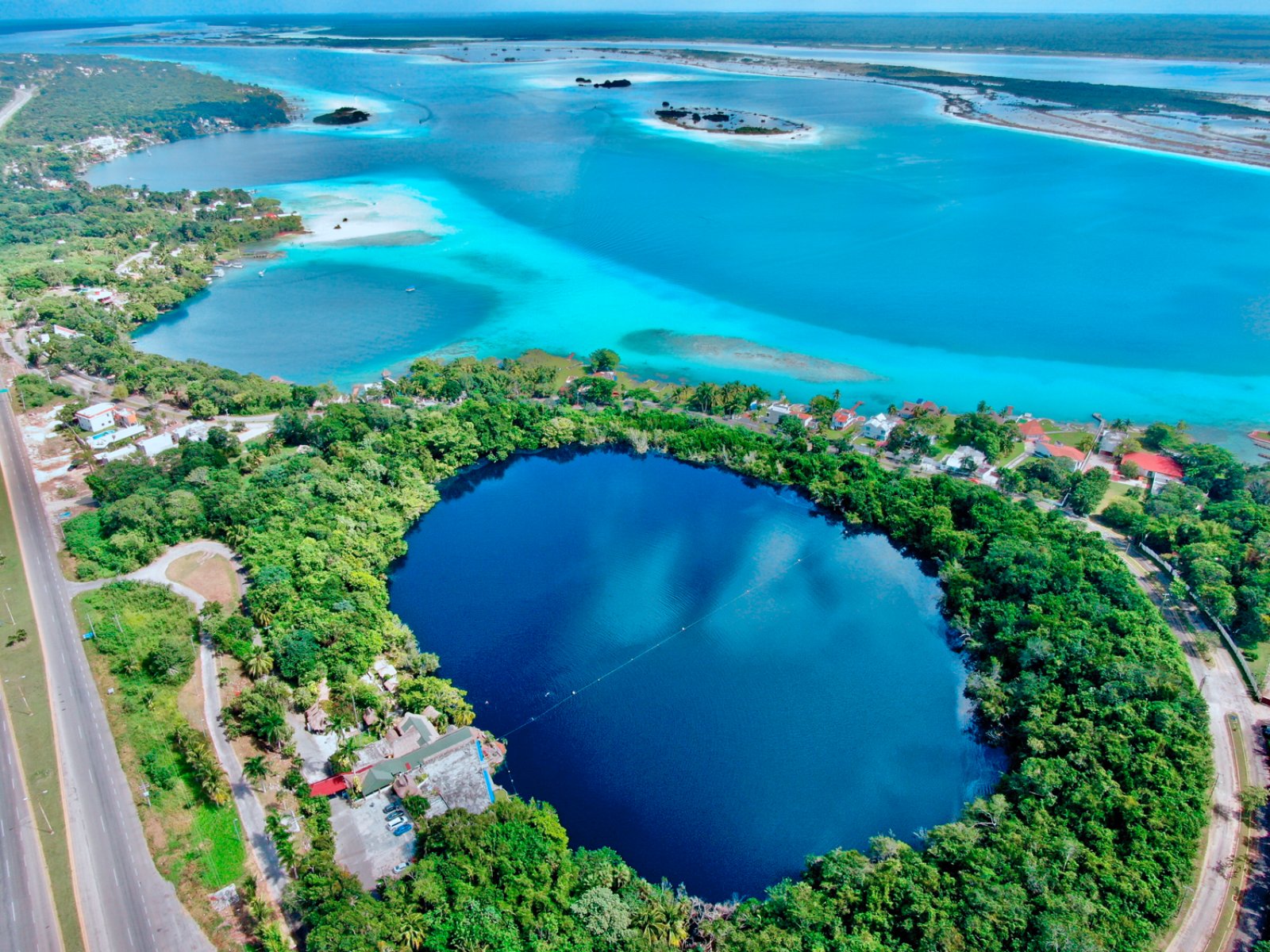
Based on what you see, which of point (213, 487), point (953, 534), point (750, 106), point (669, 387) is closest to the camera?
point (953, 534)

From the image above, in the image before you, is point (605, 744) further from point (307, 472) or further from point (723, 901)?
point (307, 472)

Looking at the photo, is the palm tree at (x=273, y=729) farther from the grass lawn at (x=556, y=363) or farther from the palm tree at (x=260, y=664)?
the grass lawn at (x=556, y=363)

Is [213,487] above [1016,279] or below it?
below

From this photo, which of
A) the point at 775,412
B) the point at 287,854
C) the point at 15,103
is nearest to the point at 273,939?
the point at 287,854

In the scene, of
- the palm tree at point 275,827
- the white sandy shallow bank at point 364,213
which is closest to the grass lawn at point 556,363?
the white sandy shallow bank at point 364,213

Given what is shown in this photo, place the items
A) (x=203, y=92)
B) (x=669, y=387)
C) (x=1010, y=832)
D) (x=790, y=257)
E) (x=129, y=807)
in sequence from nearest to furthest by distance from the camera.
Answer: (x=1010, y=832)
(x=129, y=807)
(x=669, y=387)
(x=790, y=257)
(x=203, y=92)

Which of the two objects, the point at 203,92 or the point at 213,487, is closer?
the point at 213,487

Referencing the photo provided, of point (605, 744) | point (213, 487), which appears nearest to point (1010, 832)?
point (605, 744)

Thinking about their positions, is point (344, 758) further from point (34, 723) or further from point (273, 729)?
point (34, 723)

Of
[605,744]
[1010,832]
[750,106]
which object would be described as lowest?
[605,744]
